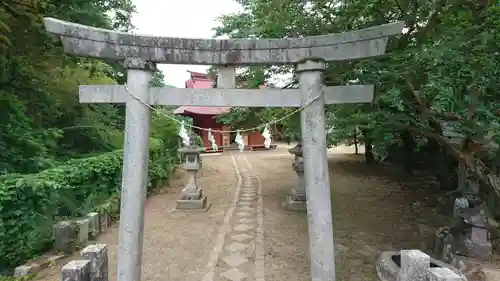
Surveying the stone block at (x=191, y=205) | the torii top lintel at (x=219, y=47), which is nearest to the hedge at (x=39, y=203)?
the stone block at (x=191, y=205)

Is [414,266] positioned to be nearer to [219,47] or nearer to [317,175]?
[317,175]

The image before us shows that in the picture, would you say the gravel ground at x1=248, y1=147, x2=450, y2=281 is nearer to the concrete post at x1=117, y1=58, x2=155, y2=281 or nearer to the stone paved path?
the stone paved path

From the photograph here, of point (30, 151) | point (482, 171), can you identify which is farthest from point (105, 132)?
point (482, 171)

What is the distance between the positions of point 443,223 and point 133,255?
308 inches

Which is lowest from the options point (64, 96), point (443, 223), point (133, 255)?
point (443, 223)

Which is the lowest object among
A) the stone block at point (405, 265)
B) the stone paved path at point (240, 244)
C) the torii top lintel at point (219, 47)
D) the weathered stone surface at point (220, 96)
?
the stone paved path at point (240, 244)

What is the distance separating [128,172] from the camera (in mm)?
3859

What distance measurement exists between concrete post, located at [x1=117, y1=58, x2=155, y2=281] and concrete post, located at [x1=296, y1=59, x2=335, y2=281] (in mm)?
→ 1887

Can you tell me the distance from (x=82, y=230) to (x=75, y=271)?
4188 millimetres

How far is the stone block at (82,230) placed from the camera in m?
6.66

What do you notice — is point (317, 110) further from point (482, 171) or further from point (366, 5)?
point (482, 171)

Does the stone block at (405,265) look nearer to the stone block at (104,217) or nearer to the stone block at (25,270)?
the stone block at (25,270)

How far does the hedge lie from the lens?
5.63 m

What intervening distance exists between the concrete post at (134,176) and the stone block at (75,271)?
0.66 metres
